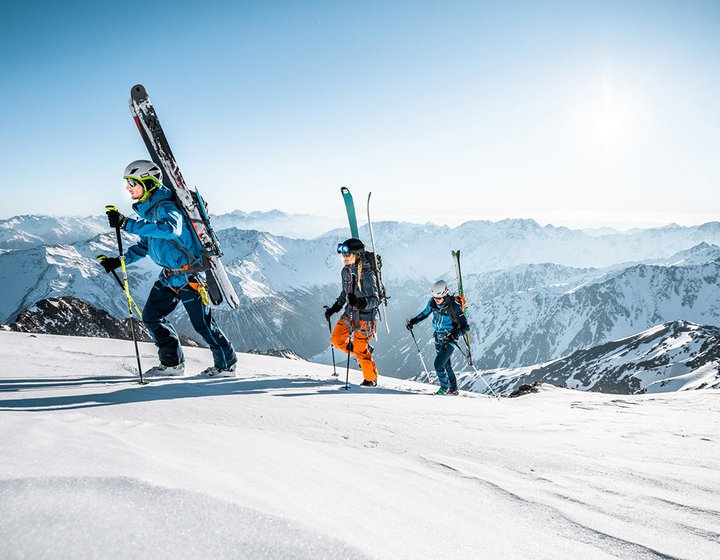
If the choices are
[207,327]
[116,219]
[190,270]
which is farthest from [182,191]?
[207,327]

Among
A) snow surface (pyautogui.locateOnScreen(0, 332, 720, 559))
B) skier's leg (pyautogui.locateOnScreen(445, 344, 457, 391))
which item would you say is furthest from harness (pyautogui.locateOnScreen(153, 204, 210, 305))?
skier's leg (pyautogui.locateOnScreen(445, 344, 457, 391))

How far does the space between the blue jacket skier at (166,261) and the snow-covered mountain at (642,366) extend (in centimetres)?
9602

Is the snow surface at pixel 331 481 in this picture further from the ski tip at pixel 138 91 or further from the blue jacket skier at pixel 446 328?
the ski tip at pixel 138 91

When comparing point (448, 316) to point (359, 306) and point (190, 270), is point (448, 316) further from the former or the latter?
point (190, 270)

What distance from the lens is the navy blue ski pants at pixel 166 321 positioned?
7.14 metres

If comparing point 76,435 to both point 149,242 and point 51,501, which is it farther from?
point 149,242

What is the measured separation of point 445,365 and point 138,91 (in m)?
9.97

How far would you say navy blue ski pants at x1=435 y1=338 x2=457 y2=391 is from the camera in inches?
403

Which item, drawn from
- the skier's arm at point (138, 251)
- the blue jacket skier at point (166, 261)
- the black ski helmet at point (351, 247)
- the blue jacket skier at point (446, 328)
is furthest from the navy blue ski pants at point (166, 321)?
the blue jacket skier at point (446, 328)

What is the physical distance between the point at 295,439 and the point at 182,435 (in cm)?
87

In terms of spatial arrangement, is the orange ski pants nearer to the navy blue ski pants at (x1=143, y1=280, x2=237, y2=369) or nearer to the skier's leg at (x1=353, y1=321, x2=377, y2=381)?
the skier's leg at (x1=353, y1=321, x2=377, y2=381)

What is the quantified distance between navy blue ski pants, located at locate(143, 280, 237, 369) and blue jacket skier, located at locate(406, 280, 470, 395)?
503 centimetres

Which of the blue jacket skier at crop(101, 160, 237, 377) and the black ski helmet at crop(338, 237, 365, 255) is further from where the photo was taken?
the black ski helmet at crop(338, 237, 365, 255)

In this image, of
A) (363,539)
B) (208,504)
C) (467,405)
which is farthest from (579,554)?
(467,405)
